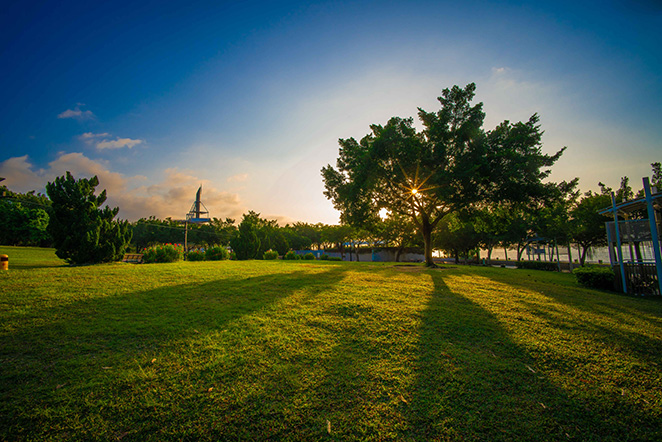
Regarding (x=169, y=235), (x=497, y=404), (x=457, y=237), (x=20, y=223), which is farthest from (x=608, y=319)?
(x=169, y=235)

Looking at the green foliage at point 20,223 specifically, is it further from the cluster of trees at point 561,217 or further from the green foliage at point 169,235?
the cluster of trees at point 561,217

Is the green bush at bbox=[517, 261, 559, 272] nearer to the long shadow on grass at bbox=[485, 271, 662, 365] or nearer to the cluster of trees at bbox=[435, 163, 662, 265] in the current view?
the cluster of trees at bbox=[435, 163, 662, 265]

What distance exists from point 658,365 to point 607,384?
1.42 meters

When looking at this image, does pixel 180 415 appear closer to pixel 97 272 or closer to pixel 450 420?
pixel 450 420

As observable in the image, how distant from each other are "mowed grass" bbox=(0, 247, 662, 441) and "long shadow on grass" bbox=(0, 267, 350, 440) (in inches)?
0.7

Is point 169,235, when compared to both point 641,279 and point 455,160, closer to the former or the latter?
point 455,160

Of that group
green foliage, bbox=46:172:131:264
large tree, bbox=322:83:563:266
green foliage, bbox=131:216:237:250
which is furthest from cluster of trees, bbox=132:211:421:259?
green foliage, bbox=46:172:131:264

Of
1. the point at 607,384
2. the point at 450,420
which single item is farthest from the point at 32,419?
the point at 607,384

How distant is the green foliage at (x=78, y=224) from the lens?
11039 millimetres

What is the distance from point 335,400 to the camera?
2816mm

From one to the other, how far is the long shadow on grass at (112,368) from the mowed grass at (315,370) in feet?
0.06

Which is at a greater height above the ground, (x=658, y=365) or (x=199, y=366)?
(x=199, y=366)

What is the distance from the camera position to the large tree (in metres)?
15.9

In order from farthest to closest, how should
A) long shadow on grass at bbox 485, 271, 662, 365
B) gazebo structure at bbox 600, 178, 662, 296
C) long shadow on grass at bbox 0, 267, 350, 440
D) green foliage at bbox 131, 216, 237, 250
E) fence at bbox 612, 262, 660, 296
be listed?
1. green foliage at bbox 131, 216, 237, 250
2. fence at bbox 612, 262, 660, 296
3. gazebo structure at bbox 600, 178, 662, 296
4. long shadow on grass at bbox 485, 271, 662, 365
5. long shadow on grass at bbox 0, 267, 350, 440
